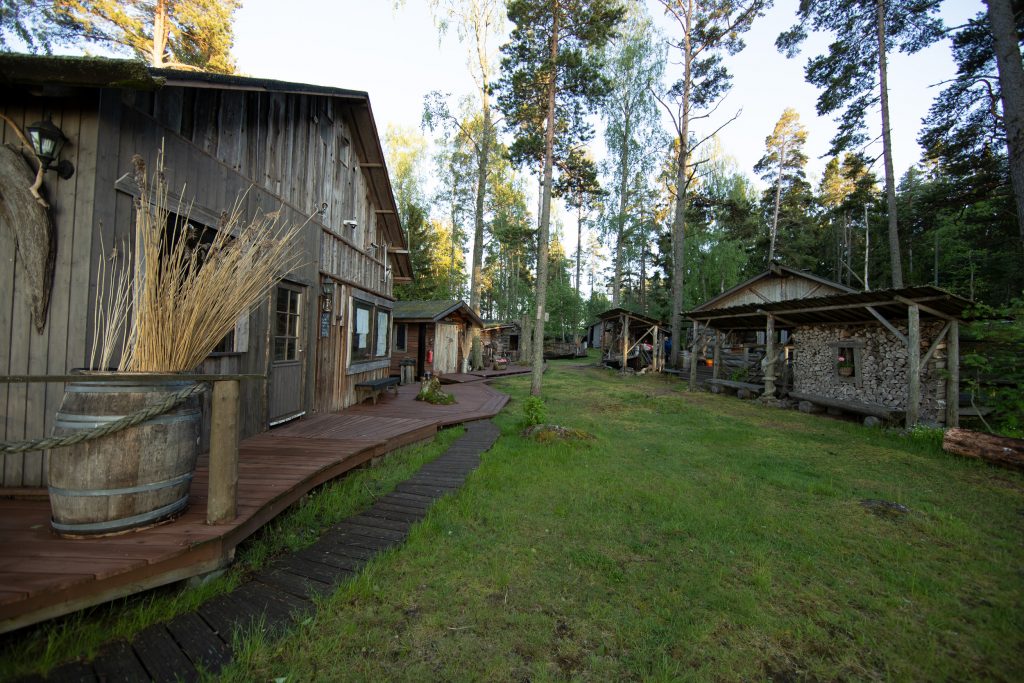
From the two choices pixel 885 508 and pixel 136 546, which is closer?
pixel 136 546

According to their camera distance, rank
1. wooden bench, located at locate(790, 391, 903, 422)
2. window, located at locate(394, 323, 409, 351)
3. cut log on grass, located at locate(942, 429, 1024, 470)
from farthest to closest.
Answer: window, located at locate(394, 323, 409, 351) < wooden bench, located at locate(790, 391, 903, 422) < cut log on grass, located at locate(942, 429, 1024, 470)

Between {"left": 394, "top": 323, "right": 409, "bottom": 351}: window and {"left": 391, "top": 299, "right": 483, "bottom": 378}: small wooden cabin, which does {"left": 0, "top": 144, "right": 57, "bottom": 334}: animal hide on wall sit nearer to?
{"left": 391, "top": 299, "right": 483, "bottom": 378}: small wooden cabin

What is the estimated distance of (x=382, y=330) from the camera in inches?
392

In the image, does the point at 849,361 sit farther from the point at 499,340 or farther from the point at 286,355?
the point at 499,340

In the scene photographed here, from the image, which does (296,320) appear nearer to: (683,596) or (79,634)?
(79,634)

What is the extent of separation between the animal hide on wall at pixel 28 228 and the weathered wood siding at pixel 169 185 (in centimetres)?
5

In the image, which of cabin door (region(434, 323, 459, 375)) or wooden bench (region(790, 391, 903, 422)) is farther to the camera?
cabin door (region(434, 323, 459, 375))

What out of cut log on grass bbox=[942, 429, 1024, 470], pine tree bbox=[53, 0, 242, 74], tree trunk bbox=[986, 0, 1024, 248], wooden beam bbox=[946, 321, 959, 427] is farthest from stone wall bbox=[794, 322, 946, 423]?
pine tree bbox=[53, 0, 242, 74]

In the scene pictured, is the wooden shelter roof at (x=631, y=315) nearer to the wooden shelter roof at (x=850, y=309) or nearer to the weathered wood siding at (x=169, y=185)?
the wooden shelter roof at (x=850, y=309)

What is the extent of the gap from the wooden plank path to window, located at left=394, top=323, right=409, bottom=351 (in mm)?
12241

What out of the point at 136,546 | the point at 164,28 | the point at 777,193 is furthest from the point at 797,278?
the point at 164,28

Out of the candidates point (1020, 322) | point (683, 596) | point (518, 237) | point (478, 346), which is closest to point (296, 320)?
point (683, 596)

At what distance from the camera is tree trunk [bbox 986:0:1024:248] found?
671cm

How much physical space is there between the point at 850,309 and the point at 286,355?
12.1 m
